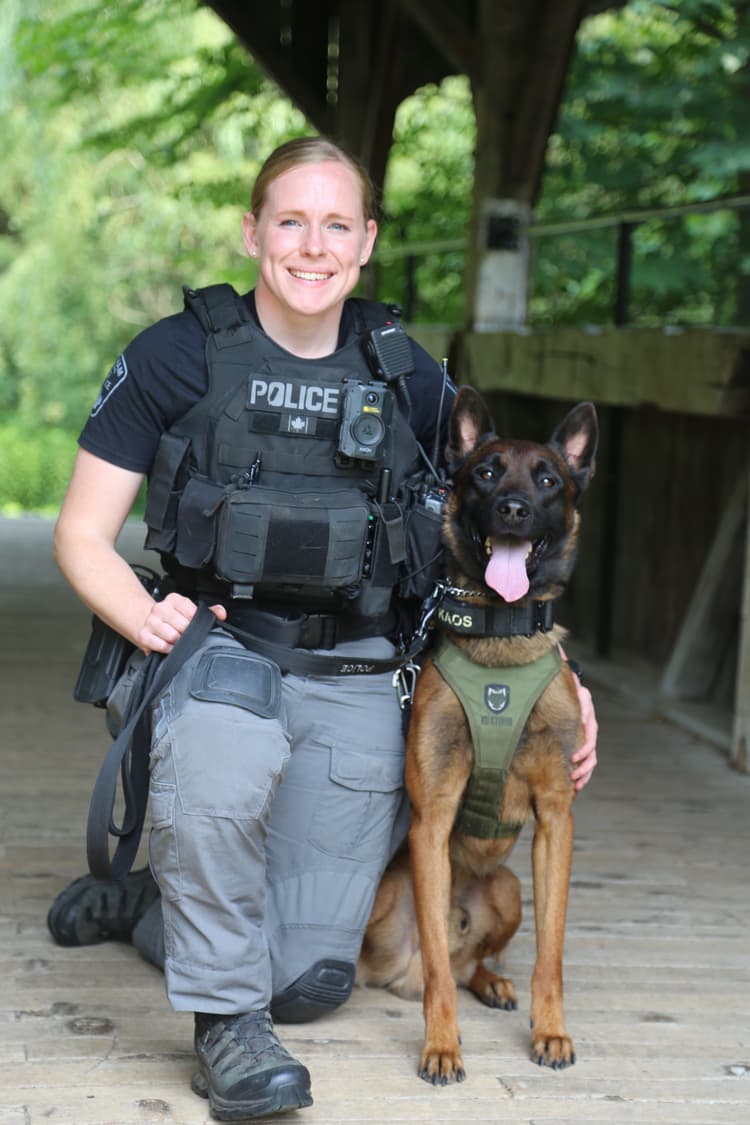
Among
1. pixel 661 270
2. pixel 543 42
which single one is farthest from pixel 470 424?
pixel 543 42

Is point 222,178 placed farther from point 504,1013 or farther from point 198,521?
point 504,1013

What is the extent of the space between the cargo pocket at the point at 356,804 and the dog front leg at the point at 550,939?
0.33 meters

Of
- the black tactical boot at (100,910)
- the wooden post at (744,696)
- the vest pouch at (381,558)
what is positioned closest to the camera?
the vest pouch at (381,558)

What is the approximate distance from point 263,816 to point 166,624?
0.39 m

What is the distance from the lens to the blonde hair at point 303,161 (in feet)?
8.95

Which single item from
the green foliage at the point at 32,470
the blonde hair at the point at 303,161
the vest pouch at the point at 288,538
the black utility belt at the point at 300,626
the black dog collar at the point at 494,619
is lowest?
the black utility belt at the point at 300,626

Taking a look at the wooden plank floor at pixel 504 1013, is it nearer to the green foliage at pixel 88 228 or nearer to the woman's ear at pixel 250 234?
the woman's ear at pixel 250 234

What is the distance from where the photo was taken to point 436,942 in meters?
2.62

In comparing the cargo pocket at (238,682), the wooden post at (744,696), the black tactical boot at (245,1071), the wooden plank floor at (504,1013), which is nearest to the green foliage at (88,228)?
the wooden post at (744,696)

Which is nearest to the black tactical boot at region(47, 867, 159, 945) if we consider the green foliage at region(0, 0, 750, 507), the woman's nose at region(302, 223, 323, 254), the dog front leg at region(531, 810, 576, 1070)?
the dog front leg at region(531, 810, 576, 1070)

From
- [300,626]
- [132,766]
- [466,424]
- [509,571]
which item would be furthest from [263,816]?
[466,424]

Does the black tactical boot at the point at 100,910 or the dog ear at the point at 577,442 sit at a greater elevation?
the dog ear at the point at 577,442

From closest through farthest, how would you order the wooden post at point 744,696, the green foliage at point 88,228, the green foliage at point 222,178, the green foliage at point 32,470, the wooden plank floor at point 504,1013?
1. the wooden plank floor at point 504,1013
2. the wooden post at point 744,696
3. the green foliage at point 222,178
4. the green foliage at point 88,228
5. the green foliage at point 32,470

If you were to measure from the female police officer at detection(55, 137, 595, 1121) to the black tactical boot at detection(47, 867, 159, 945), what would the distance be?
19.3 inches
